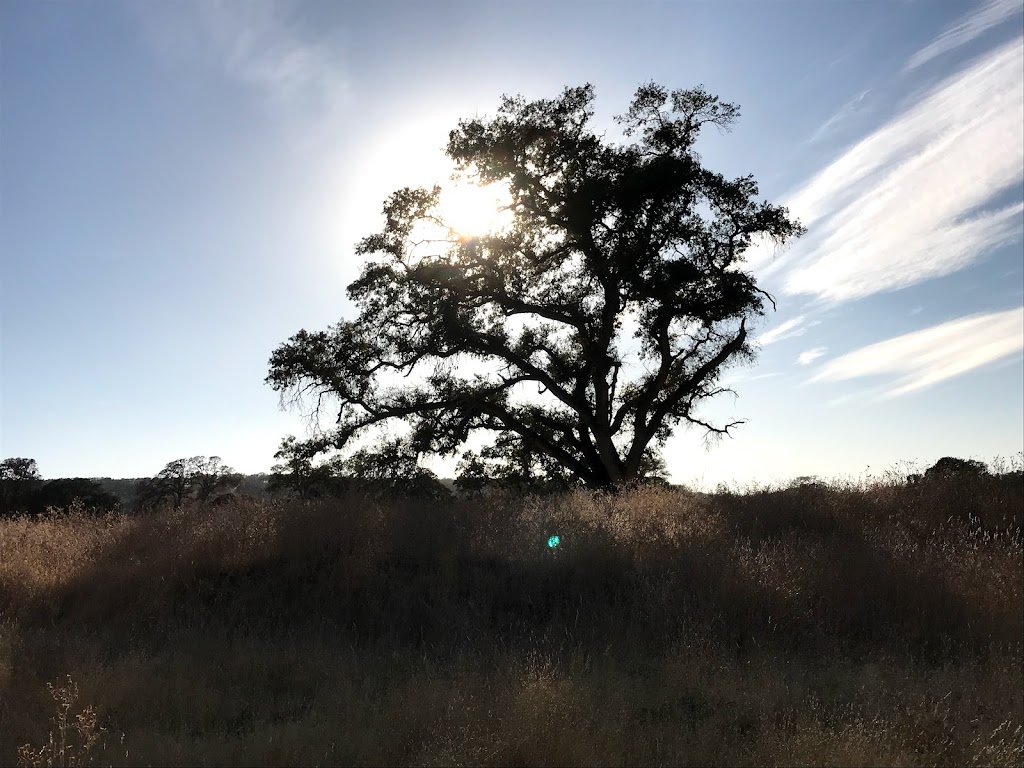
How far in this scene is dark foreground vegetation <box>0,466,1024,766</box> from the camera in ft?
16.4

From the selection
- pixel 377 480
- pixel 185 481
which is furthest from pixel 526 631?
pixel 185 481

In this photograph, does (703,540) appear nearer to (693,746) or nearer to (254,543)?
(693,746)

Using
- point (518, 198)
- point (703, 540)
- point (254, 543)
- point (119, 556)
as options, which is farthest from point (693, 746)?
point (518, 198)

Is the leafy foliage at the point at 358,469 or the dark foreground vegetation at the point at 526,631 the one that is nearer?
the dark foreground vegetation at the point at 526,631

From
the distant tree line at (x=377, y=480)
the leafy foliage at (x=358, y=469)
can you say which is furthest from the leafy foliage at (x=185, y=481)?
the leafy foliage at (x=358, y=469)

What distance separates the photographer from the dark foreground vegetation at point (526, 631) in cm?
499

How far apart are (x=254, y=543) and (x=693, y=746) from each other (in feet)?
23.9

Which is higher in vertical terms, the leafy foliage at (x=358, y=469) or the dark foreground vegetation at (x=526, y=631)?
the leafy foliage at (x=358, y=469)

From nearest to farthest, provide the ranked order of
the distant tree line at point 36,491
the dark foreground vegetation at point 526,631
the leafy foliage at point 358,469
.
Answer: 1. the dark foreground vegetation at point 526,631
2. the leafy foliage at point 358,469
3. the distant tree line at point 36,491

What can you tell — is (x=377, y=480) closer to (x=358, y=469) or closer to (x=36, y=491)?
(x=358, y=469)

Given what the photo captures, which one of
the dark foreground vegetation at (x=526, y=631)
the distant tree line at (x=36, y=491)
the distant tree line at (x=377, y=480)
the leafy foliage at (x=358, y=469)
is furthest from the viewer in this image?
the distant tree line at (x=36, y=491)

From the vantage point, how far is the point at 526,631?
25.6ft

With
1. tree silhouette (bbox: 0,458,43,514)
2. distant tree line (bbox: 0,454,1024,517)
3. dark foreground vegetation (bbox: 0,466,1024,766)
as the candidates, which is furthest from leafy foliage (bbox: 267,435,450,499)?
tree silhouette (bbox: 0,458,43,514)

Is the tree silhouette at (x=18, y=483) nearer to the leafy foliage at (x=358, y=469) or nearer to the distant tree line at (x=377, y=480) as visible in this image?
the distant tree line at (x=377, y=480)
